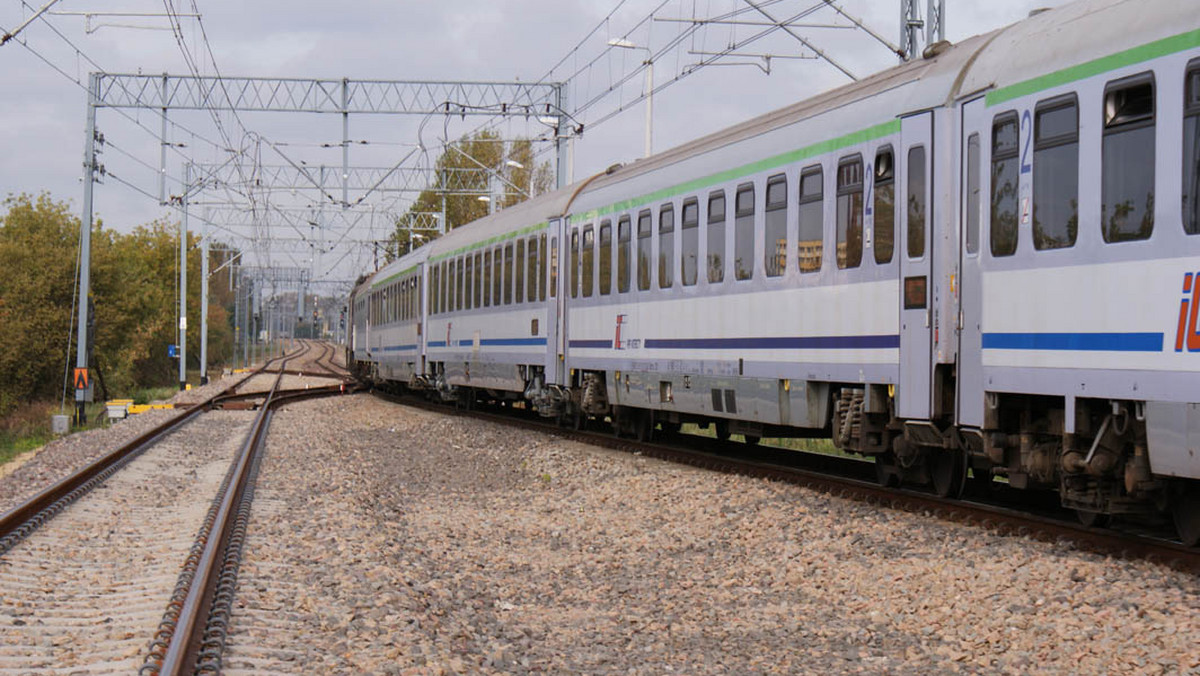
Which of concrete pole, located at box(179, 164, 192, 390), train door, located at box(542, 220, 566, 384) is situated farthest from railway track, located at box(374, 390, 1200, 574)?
concrete pole, located at box(179, 164, 192, 390)

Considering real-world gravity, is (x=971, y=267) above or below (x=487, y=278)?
below

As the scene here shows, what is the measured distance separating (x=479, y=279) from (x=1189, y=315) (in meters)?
17.5

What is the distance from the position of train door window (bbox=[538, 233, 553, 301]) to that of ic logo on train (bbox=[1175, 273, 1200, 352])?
12902 millimetres

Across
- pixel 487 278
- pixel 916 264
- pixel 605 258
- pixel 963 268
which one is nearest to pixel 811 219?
pixel 916 264

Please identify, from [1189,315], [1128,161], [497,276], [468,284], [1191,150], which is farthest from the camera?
[468,284]

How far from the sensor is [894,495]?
10820 mm

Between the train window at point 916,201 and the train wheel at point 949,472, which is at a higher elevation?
the train window at point 916,201

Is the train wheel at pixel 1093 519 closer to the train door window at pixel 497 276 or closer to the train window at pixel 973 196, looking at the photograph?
the train window at pixel 973 196

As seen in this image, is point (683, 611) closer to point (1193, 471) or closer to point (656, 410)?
point (1193, 471)

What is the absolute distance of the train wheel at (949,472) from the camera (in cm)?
1045

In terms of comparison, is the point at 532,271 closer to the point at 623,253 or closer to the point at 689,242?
the point at 623,253

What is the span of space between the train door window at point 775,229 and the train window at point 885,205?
5.41 ft

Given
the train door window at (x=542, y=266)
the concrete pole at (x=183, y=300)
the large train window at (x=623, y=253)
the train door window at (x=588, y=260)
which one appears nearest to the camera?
the large train window at (x=623, y=253)


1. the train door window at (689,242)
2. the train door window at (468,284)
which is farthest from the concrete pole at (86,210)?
the train door window at (689,242)
